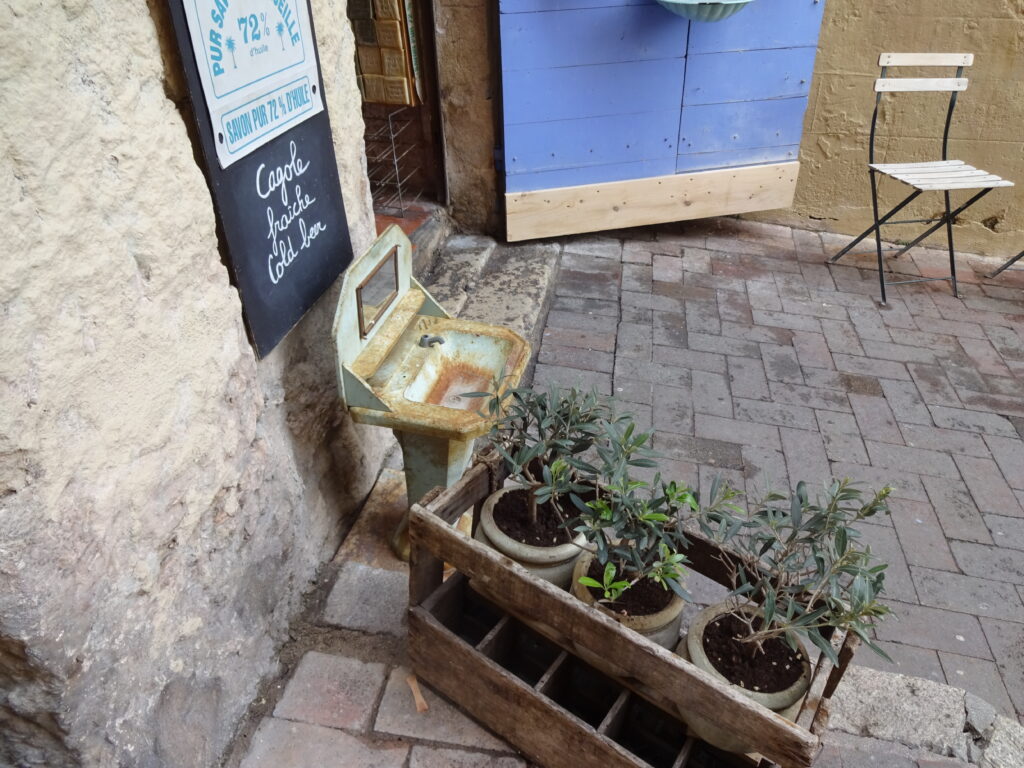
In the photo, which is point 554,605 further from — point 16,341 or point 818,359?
point 818,359

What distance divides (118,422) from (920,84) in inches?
185

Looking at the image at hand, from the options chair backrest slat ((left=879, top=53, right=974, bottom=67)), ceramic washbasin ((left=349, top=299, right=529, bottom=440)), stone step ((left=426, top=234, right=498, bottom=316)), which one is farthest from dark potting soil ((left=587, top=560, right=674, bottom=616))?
chair backrest slat ((left=879, top=53, right=974, bottom=67))

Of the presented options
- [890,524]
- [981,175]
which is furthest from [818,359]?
[981,175]

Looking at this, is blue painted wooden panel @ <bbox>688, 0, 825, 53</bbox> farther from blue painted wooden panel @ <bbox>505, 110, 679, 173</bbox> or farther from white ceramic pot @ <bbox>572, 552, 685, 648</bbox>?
white ceramic pot @ <bbox>572, 552, 685, 648</bbox>

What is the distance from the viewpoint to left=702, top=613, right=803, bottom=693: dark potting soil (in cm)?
164

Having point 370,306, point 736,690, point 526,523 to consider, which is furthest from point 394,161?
point 736,690

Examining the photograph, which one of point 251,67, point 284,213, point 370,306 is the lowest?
point 370,306

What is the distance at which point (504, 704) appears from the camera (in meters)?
1.90

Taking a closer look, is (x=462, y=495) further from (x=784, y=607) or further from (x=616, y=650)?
(x=784, y=607)

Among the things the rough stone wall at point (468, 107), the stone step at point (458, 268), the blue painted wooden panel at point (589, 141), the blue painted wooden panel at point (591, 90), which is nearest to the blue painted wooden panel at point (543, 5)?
the rough stone wall at point (468, 107)

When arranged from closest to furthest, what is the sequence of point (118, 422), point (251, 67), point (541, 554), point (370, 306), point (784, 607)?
point (118, 422) < point (784, 607) < point (251, 67) < point (541, 554) < point (370, 306)

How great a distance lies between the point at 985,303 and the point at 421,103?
3.67m

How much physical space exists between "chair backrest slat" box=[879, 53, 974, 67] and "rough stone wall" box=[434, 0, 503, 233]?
2.33 metres

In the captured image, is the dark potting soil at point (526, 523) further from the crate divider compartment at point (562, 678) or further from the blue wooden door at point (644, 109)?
the blue wooden door at point (644, 109)
